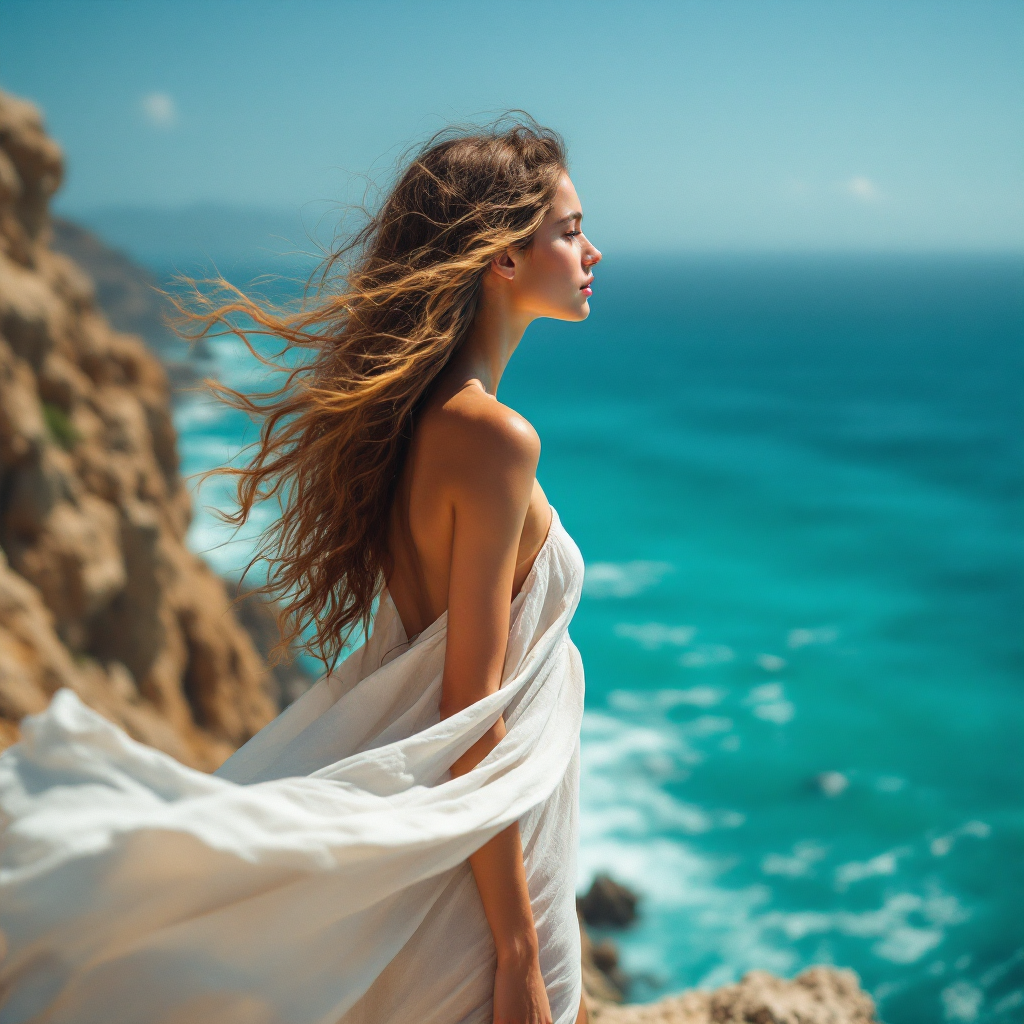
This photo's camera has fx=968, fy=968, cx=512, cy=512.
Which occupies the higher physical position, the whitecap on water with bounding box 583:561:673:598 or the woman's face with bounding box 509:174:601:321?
the whitecap on water with bounding box 583:561:673:598

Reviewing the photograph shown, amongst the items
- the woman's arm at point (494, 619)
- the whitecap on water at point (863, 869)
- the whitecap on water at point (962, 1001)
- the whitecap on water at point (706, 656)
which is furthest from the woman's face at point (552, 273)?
the whitecap on water at point (706, 656)

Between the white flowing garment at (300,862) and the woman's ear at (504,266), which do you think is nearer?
the white flowing garment at (300,862)

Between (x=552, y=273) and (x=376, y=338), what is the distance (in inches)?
16.5

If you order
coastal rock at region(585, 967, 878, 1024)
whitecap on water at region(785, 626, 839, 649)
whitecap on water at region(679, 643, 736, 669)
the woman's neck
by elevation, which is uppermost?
whitecap on water at region(785, 626, 839, 649)

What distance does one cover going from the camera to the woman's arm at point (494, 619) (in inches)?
72.3

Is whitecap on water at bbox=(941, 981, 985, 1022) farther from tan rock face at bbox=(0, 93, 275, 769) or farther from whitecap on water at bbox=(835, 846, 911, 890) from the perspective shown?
tan rock face at bbox=(0, 93, 275, 769)

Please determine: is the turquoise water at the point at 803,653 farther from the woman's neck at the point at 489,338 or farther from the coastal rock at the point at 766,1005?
the woman's neck at the point at 489,338

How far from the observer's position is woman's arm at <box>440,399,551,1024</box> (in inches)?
72.3

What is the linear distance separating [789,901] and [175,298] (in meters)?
17.8

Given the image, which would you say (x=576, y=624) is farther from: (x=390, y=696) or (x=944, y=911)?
(x=390, y=696)

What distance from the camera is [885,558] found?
121 ft

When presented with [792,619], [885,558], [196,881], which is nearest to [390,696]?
[196,881]

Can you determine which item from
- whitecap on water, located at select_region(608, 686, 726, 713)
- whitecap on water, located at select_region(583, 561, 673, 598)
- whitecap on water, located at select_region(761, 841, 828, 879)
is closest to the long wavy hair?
whitecap on water, located at select_region(761, 841, 828, 879)

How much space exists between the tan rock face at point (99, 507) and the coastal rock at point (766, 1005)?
503 cm
